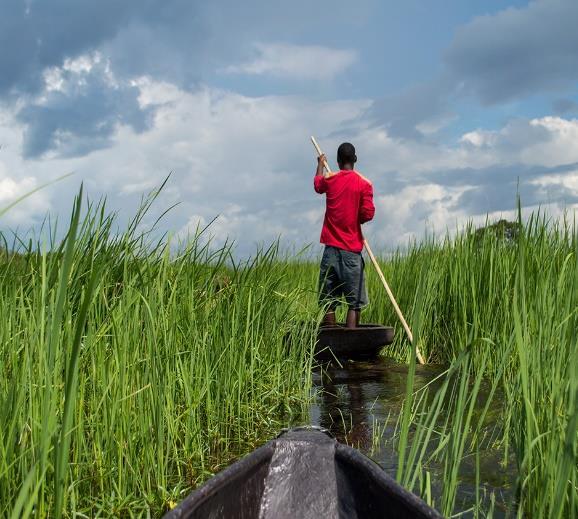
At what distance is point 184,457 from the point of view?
11.1 feet

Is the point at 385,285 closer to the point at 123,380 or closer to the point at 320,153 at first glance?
the point at 320,153

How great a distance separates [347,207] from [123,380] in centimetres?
555

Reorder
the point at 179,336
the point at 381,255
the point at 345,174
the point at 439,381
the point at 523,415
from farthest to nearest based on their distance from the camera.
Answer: the point at 381,255, the point at 345,174, the point at 439,381, the point at 179,336, the point at 523,415

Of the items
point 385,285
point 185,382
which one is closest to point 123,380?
point 185,382

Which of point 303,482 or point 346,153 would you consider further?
point 346,153

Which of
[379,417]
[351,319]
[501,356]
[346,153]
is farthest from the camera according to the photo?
[346,153]

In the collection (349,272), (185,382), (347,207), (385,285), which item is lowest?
(185,382)

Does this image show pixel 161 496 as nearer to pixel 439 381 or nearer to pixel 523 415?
pixel 523 415

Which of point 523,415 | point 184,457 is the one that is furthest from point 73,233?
point 184,457

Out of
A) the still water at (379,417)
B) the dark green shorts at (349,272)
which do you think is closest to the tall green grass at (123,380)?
the still water at (379,417)

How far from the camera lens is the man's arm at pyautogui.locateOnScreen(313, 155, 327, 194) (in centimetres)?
823

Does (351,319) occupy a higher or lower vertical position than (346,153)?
lower

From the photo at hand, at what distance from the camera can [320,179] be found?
27.1 ft

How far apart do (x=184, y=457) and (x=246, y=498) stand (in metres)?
1.21
